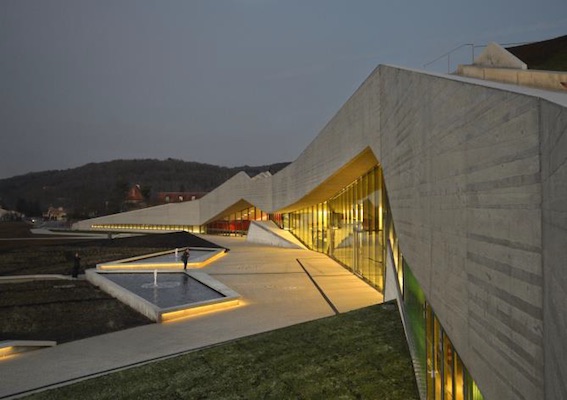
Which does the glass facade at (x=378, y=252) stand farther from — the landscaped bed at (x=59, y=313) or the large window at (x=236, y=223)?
the landscaped bed at (x=59, y=313)

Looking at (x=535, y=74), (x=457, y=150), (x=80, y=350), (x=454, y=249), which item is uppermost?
(x=535, y=74)

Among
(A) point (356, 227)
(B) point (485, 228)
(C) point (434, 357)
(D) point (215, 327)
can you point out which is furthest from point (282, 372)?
(A) point (356, 227)

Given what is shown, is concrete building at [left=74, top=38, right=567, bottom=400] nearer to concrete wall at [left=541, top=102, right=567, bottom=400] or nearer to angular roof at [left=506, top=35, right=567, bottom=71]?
concrete wall at [left=541, top=102, right=567, bottom=400]

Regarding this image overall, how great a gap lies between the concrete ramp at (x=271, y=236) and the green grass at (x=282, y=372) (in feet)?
68.1

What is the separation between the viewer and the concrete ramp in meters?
30.9

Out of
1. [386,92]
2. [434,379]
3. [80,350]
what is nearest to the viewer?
[434,379]

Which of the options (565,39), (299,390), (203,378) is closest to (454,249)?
(299,390)

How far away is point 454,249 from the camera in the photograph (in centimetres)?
454

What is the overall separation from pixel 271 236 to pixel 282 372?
2478 cm

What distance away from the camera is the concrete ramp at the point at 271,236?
3094cm

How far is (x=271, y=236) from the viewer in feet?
108

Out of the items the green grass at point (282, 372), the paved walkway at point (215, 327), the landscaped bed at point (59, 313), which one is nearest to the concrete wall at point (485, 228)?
the green grass at point (282, 372)

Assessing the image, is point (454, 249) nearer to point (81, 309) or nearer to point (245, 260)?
point (81, 309)

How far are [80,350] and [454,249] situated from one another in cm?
845
